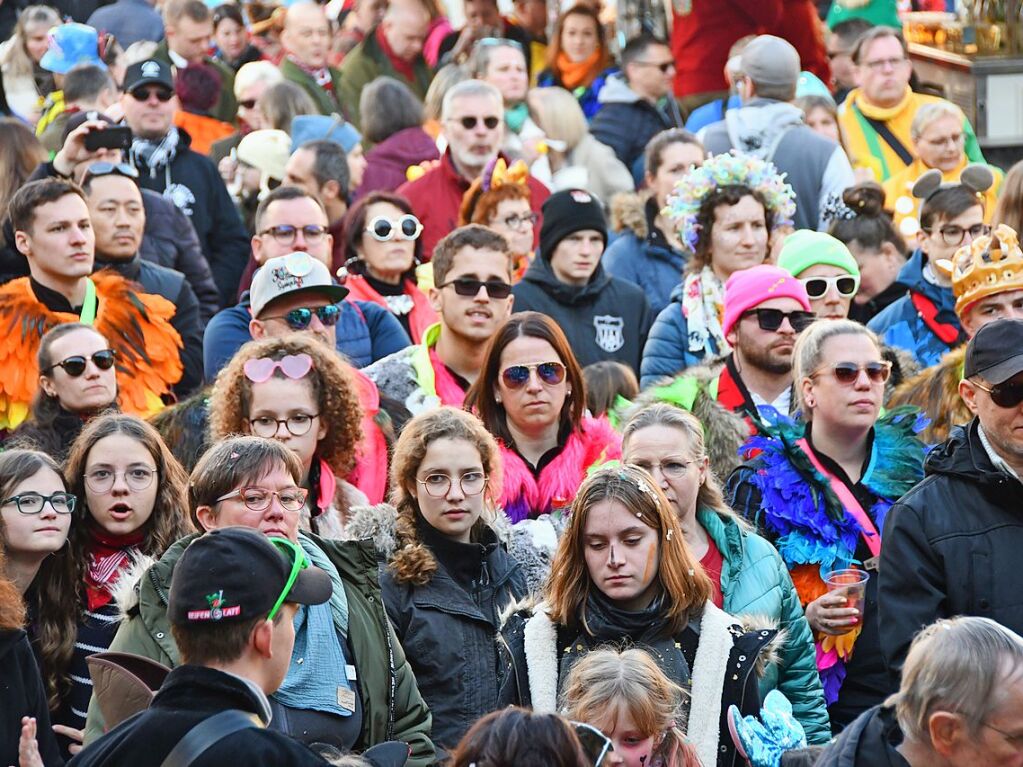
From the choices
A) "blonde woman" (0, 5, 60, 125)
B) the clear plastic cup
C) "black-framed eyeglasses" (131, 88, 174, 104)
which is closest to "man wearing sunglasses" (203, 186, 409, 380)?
"black-framed eyeglasses" (131, 88, 174, 104)

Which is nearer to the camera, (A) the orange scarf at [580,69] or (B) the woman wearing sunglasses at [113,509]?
(B) the woman wearing sunglasses at [113,509]

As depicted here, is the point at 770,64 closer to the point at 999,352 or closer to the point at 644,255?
the point at 644,255

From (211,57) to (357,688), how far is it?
30.1 feet

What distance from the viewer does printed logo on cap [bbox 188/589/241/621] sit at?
404 centimetres

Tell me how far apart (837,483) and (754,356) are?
117cm

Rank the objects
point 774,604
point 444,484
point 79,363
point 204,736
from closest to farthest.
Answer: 1. point 204,736
2. point 774,604
3. point 444,484
4. point 79,363

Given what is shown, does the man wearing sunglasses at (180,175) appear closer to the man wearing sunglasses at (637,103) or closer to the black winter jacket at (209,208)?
the black winter jacket at (209,208)

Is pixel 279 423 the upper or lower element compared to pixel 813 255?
lower

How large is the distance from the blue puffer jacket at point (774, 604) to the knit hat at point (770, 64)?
535 cm

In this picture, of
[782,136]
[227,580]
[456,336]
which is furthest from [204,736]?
[782,136]

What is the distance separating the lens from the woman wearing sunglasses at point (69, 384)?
7074mm

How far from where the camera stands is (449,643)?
5812mm

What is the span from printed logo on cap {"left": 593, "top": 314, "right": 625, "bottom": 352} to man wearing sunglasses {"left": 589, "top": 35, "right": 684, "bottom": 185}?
4055mm

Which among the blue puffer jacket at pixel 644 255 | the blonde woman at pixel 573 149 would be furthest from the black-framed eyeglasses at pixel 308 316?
the blonde woman at pixel 573 149
